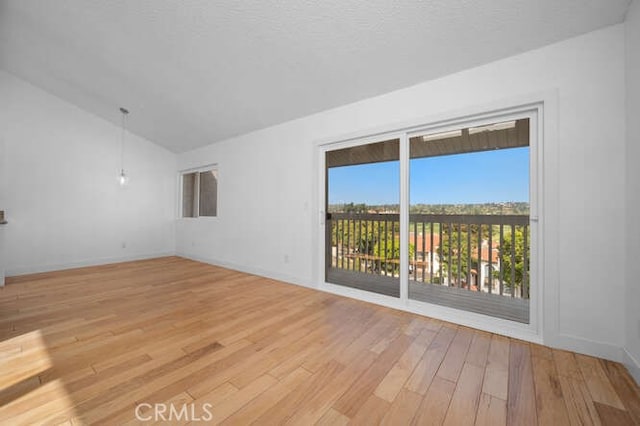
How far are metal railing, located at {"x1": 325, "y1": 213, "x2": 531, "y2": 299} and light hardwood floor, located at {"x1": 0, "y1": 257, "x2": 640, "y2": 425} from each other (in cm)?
114

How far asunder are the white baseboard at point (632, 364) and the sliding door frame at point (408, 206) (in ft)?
1.29

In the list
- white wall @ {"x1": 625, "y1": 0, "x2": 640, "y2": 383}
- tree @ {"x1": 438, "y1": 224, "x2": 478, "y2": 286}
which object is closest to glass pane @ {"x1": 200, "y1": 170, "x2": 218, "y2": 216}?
tree @ {"x1": 438, "y1": 224, "x2": 478, "y2": 286}

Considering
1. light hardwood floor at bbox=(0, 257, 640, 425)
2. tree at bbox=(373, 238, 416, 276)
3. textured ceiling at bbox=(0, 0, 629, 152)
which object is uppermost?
textured ceiling at bbox=(0, 0, 629, 152)

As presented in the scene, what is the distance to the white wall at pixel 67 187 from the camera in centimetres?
371

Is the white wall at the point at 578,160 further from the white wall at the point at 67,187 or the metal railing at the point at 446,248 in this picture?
the white wall at the point at 67,187

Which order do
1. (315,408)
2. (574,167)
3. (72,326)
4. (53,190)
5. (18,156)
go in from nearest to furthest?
(315,408) < (574,167) < (72,326) < (18,156) < (53,190)

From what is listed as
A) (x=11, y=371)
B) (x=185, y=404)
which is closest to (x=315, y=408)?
(x=185, y=404)

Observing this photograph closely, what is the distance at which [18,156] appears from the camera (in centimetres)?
373

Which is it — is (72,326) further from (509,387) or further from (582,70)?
(582,70)

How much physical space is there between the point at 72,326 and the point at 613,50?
452cm

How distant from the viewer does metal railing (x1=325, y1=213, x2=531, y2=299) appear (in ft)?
9.03

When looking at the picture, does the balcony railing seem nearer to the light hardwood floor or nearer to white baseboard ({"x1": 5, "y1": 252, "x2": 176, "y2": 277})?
the light hardwood floor

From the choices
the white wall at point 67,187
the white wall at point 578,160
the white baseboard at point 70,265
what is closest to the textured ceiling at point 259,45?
the white wall at point 578,160

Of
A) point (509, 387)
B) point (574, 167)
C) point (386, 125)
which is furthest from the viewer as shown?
point (386, 125)
